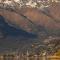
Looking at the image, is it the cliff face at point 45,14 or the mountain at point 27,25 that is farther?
the cliff face at point 45,14

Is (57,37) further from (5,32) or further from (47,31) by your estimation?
(5,32)

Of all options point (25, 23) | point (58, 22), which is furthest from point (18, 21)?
point (58, 22)

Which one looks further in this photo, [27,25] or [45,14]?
[45,14]

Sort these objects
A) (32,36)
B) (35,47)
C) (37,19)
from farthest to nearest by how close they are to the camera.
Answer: (37,19) < (32,36) < (35,47)

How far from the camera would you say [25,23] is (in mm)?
3240

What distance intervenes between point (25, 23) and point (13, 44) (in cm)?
41

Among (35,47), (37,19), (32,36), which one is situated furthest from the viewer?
(37,19)

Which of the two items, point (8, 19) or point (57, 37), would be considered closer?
point (57, 37)

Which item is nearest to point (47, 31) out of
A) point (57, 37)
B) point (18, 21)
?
point (57, 37)

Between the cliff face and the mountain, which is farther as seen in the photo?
the cliff face

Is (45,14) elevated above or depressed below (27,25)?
above

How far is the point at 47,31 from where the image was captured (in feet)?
10.3

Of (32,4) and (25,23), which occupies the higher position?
(32,4)

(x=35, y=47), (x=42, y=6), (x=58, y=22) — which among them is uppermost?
(x=42, y=6)
